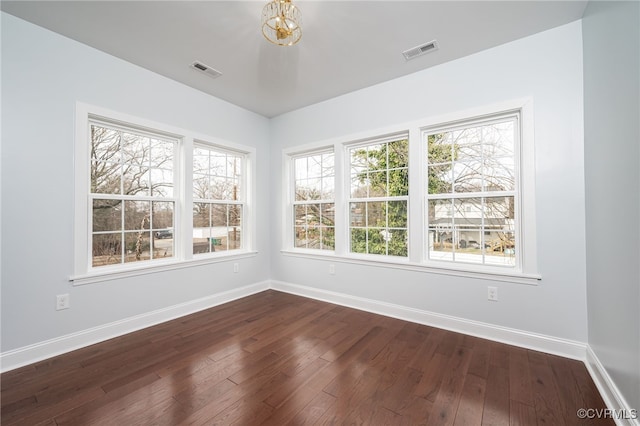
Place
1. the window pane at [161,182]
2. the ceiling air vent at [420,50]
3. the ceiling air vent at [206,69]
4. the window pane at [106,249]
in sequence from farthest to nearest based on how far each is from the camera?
the window pane at [161,182] → the ceiling air vent at [206,69] → the window pane at [106,249] → the ceiling air vent at [420,50]

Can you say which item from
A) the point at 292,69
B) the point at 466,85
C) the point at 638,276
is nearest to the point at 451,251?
the point at 638,276

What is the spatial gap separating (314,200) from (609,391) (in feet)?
10.6

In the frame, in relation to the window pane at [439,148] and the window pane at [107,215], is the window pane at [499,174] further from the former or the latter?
the window pane at [107,215]

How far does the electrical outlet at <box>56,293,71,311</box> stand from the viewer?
→ 2.30m

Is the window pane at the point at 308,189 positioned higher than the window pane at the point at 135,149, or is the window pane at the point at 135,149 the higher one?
the window pane at the point at 135,149

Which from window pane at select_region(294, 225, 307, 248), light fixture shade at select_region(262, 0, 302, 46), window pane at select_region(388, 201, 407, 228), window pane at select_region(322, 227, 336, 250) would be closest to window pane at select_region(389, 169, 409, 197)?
window pane at select_region(388, 201, 407, 228)

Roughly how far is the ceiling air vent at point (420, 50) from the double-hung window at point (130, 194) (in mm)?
2798

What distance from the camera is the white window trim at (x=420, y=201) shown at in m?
2.36

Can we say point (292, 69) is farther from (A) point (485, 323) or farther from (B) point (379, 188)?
(A) point (485, 323)

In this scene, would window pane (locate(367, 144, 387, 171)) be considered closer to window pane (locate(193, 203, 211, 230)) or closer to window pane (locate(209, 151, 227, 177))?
window pane (locate(209, 151, 227, 177))

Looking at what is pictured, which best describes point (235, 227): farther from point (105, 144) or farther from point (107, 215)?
point (105, 144)

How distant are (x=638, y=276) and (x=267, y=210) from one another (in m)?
3.87

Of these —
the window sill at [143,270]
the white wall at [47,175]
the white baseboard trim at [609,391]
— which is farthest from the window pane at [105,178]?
the white baseboard trim at [609,391]

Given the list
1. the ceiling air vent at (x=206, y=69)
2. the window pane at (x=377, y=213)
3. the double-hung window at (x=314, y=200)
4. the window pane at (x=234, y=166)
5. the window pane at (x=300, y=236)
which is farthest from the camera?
the window pane at (x=300, y=236)
